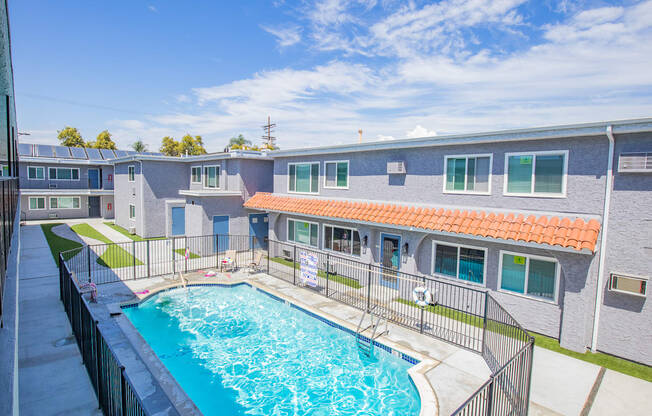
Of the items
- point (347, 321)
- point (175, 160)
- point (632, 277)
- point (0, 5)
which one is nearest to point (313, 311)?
point (347, 321)

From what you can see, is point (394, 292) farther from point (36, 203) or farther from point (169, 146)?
point (169, 146)

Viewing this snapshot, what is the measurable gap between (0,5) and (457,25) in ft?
54.9

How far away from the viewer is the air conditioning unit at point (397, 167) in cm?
1450

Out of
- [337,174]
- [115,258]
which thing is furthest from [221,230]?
[337,174]

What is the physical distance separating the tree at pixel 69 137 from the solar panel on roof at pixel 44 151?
82.3ft

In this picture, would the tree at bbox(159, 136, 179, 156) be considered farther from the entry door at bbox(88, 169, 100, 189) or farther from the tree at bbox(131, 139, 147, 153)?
the entry door at bbox(88, 169, 100, 189)

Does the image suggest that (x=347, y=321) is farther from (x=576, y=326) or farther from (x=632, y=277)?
(x=632, y=277)

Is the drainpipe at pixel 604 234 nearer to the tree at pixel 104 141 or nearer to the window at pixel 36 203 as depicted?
the window at pixel 36 203

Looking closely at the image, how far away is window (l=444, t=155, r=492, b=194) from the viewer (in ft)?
40.8

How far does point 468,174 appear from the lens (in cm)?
1286

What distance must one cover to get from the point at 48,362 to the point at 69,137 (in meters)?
63.7

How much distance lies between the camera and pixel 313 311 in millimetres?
13109

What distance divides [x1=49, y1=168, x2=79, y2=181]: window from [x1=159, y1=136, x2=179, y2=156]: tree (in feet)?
100

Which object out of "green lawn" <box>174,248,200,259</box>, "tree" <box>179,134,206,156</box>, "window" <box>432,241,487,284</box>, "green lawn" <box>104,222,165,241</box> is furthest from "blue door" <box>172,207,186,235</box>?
"tree" <box>179,134,206,156</box>
